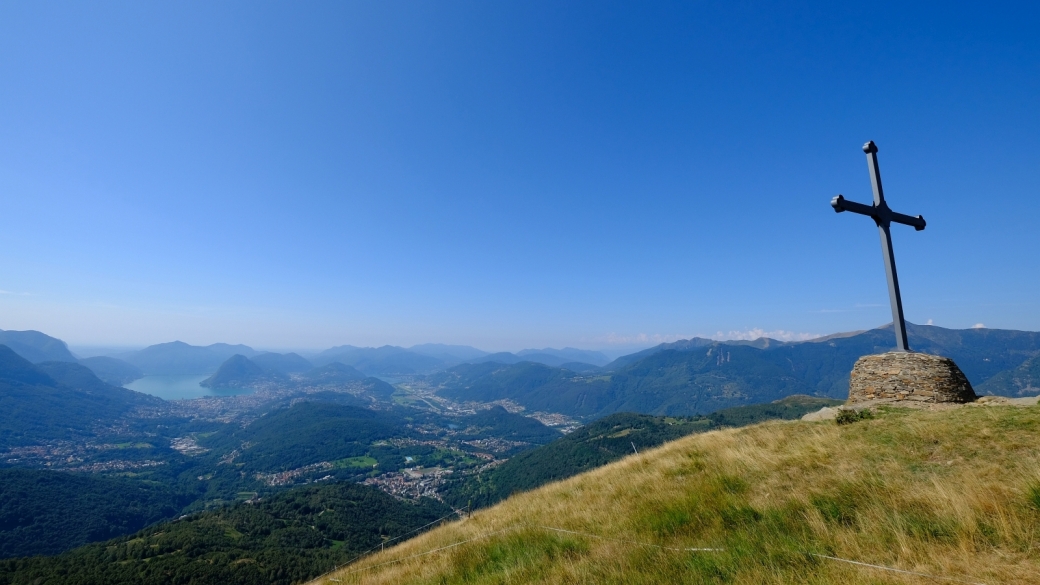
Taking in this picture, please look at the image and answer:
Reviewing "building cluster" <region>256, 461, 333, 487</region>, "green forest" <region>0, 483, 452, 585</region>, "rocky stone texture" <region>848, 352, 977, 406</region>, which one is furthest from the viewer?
"building cluster" <region>256, 461, 333, 487</region>

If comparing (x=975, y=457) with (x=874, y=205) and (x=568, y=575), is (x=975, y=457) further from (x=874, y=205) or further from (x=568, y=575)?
(x=874, y=205)

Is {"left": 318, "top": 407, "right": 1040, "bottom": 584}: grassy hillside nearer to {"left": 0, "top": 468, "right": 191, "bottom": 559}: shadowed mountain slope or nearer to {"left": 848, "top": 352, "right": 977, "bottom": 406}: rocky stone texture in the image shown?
{"left": 848, "top": 352, "right": 977, "bottom": 406}: rocky stone texture

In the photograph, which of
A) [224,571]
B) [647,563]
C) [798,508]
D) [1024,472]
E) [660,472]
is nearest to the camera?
[647,563]

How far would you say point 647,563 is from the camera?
477 centimetres

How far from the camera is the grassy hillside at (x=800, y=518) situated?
388 centimetres

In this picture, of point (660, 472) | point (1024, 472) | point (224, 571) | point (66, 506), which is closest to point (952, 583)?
point (1024, 472)

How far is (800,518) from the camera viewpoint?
5.29m

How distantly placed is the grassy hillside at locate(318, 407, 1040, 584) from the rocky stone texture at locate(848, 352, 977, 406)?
2357 millimetres

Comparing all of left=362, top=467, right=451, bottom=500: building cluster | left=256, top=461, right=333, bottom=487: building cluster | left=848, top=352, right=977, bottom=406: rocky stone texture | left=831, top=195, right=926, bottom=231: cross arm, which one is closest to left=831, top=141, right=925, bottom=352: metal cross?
left=831, top=195, right=926, bottom=231: cross arm

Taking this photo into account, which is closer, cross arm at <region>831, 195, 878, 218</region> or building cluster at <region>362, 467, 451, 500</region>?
cross arm at <region>831, 195, 878, 218</region>

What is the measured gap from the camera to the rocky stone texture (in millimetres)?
11445

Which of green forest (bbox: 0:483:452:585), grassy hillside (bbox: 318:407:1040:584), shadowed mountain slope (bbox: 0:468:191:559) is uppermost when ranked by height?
grassy hillside (bbox: 318:407:1040:584)

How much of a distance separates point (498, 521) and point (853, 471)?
7.41m

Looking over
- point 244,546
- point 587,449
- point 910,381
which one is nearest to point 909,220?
point 910,381
